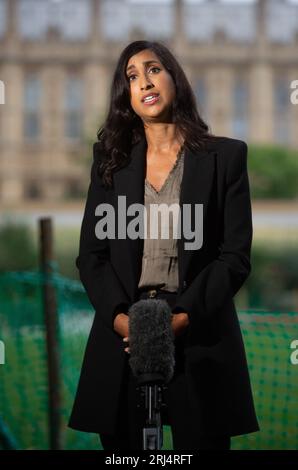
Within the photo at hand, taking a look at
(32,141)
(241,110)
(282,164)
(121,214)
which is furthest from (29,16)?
(121,214)

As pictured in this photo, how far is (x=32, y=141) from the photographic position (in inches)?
1528

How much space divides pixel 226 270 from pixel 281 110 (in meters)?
38.5

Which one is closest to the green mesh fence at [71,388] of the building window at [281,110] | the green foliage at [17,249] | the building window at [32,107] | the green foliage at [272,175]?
the green foliage at [17,249]

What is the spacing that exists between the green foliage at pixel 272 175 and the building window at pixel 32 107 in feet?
32.7

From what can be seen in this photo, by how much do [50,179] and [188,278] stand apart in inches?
1421

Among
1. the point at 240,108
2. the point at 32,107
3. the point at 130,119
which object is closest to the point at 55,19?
the point at 32,107

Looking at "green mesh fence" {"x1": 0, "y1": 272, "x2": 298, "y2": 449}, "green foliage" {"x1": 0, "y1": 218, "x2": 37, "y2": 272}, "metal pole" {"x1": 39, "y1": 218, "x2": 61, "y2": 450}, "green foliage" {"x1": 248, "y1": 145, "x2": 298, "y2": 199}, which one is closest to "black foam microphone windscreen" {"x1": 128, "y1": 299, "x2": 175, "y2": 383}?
"green mesh fence" {"x1": 0, "y1": 272, "x2": 298, "y2": 449}

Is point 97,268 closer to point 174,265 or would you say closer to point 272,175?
point 174,265

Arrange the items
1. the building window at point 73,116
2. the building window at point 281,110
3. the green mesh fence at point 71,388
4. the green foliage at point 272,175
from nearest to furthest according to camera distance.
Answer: the green mesh fence at point 71,388 < the green foliage at point 272,175 < the building window at point 281,110 < the building window at point 73,116

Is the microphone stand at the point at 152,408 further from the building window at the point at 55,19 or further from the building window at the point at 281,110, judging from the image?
the building window at the point at 55,19

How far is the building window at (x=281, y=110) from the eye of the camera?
38.7 metres

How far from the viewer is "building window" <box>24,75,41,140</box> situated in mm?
38969

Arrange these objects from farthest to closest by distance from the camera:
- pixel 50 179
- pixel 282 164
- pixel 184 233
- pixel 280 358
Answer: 1. pixel 50 179
2. pixel 282 164
3. pixel 280 358
4. pixel 184 233

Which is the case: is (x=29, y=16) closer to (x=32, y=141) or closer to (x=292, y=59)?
(x=32, y=141)
